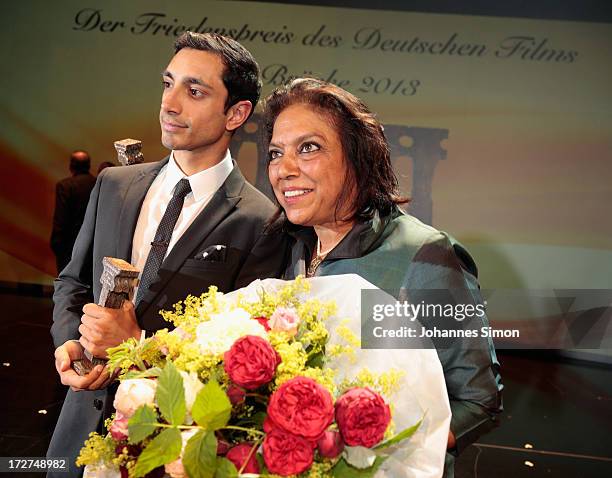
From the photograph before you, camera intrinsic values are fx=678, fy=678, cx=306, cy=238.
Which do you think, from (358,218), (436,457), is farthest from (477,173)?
(436,457)

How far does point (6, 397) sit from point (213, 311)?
3.80 meters

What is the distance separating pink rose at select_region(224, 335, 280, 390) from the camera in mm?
1060

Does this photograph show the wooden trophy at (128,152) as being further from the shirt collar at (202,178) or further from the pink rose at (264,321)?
the pink rose at (264,321)

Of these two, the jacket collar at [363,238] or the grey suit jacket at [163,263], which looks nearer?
the jacket collar at [363,238]

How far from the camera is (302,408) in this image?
1.03m

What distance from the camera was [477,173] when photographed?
6.96m

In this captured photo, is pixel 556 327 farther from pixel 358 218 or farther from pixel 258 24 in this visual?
pixel 358 218

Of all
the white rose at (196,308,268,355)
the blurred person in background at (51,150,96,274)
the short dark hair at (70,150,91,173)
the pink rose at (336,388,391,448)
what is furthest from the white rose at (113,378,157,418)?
the short dark hair at (70,150,91,173)

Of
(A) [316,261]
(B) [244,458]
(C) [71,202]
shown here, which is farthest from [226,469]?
(C) [71,202]

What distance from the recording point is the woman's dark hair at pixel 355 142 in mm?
1605

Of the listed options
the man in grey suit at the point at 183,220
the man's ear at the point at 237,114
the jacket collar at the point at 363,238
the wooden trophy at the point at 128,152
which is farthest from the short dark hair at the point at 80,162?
the jacket collar at the point at 363,238

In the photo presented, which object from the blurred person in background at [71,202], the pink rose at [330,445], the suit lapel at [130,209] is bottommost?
the pink rose at [330,445]

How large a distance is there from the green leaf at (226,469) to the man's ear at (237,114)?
1064 mm

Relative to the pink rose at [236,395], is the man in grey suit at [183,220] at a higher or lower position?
higher
